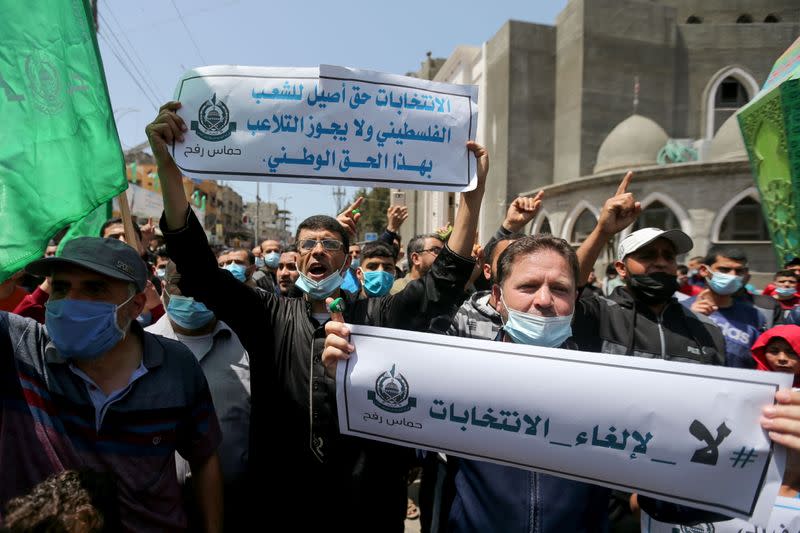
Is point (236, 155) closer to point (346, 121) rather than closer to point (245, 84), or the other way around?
point (245, 84)

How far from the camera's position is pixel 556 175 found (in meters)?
27.1

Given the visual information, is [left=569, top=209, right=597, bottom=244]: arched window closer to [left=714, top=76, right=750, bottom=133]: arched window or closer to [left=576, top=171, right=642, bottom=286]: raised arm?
[left=714, top=76, right=750, bottom=133]: arched window

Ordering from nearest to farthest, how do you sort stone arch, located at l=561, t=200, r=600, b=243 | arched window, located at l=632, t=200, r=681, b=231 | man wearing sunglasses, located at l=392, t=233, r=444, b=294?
man wearing sunglasses, located at l=392, t=233, r=444, b=294, arched window, located at l=632, t=200, r=681, b=231, stone arch, located at l=561, t=200, r=600, b=243

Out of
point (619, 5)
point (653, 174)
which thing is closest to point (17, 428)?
point (653, 174)

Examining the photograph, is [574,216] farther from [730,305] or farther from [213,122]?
[213,122]

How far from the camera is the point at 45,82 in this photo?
2385 millimetres

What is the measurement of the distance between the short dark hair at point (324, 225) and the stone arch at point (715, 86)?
30.6 metres

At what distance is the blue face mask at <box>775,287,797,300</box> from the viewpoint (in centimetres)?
576

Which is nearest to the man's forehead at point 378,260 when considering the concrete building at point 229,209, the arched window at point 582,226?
the arched window at point 582,226

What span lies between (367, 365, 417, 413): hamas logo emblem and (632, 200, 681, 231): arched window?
1845 cm

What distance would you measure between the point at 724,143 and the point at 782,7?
61.3 ft

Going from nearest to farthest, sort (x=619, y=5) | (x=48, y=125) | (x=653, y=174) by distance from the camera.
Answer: (x=48, y=125) < (x=653, y=174) < (x=619, y=5)

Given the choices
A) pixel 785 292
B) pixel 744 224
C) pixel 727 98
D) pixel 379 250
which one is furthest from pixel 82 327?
pixel 727 98

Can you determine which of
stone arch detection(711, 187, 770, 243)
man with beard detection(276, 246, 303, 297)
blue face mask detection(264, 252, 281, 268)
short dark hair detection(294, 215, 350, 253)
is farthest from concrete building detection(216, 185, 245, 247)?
short dark hair detection(294, 215, 350, 253)
